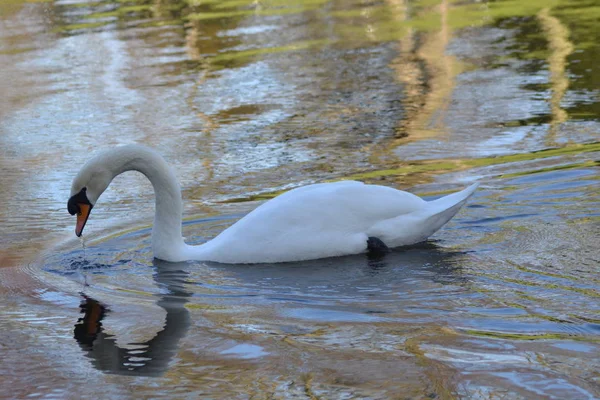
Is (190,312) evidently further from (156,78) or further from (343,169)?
(156,78)

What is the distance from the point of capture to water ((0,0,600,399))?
15.2ft

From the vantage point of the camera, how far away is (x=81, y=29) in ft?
62.9

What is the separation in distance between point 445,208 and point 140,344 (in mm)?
2272

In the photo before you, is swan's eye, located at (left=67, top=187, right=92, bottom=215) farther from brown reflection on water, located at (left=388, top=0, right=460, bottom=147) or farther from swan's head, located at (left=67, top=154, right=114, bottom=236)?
brown reflection on water, located at (left=388, top=0, right=460, bottom=147)

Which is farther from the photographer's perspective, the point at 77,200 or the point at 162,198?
the point at 162,198

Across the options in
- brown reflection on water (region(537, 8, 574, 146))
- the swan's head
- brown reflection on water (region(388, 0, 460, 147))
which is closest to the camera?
the swan's head

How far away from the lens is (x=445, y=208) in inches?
260

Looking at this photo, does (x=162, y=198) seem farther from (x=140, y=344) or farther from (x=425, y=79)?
(x=425, y=79)

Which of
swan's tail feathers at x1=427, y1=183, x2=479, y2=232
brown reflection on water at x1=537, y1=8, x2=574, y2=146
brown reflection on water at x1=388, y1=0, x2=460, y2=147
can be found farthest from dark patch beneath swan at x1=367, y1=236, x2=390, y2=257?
brown reflection on water at x1=388, y1=0, x2=460, y2=147

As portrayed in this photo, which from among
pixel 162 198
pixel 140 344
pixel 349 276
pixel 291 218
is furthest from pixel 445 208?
pixel 140 344

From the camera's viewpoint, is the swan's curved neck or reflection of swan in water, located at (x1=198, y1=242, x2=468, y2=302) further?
the swan's curved neck

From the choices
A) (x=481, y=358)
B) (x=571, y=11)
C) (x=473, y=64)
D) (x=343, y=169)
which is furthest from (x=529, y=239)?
(x=571, y=11)

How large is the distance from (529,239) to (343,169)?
8.49ft

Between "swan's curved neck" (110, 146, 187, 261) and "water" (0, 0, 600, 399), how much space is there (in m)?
0.15
